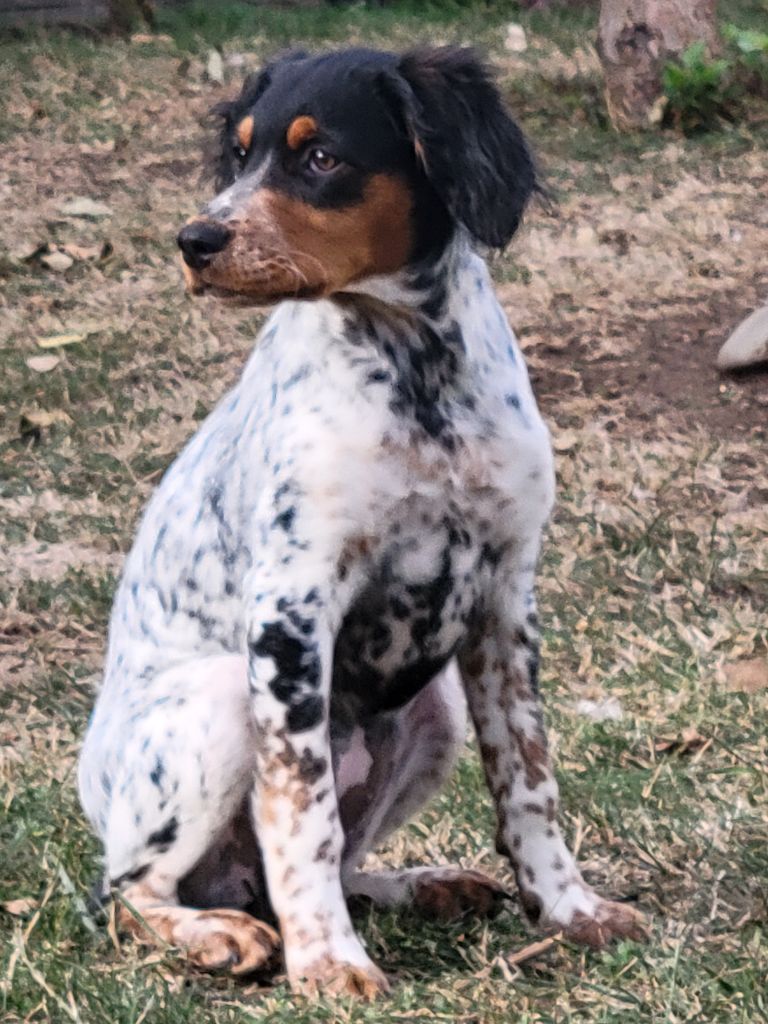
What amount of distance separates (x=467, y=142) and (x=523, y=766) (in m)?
1.09

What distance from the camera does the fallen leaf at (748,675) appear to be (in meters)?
4.43

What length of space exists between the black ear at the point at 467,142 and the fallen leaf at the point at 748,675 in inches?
68.5

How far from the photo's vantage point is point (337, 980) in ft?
9.50

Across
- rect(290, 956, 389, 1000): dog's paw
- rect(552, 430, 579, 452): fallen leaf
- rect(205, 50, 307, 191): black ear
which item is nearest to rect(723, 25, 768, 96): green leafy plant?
rect(552, 430, 579, 452): fallen leaf

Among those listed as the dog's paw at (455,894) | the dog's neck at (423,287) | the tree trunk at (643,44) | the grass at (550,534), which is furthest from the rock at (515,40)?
the dog's paw at (455,894)

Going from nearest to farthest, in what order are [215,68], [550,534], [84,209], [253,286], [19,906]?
1. [253,286]
2. [19,906]
3. [550,534]
4. [84,209]
5. [215,68]

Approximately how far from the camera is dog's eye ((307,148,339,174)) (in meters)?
2.93

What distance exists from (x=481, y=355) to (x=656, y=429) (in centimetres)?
338

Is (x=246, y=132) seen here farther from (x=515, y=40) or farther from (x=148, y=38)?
(x=148, y=38)

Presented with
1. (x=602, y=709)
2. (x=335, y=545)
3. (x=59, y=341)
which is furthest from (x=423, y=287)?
(x=59, y=341)

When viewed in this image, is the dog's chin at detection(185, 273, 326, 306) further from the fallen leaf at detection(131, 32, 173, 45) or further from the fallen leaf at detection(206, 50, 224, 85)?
the fallen leaf at detection(131, 32, 173, 45)

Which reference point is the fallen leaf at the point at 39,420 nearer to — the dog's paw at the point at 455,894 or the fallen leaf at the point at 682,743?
the fallen leaf at the point at 682,743

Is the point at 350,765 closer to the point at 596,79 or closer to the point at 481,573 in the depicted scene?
the point at 481,573

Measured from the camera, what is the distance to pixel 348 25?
13641 mm
